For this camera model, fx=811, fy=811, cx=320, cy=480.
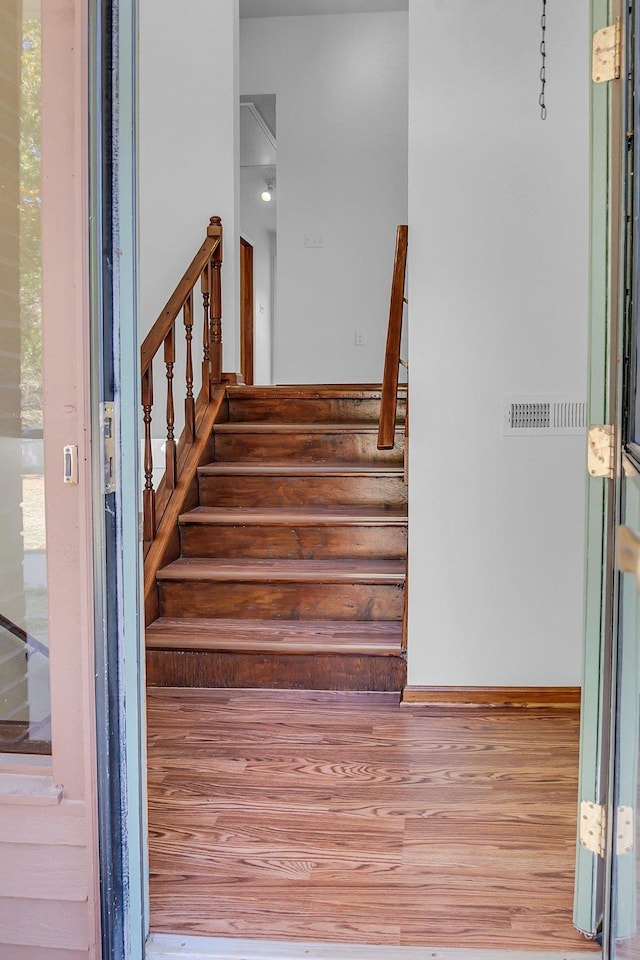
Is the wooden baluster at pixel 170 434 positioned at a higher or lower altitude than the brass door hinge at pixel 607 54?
lower

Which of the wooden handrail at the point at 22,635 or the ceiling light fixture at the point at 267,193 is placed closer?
the wooden handrail at the point at 22,635

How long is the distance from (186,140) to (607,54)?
360cm

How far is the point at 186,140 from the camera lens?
466cm

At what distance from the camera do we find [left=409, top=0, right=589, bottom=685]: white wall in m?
2.69

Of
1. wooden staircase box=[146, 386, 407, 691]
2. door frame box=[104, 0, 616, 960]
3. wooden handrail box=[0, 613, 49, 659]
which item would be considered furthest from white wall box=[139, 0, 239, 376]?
wooden handrail box=[0, 613, 49, 659]

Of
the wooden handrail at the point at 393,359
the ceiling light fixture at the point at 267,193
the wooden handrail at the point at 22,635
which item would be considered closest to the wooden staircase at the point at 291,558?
the wooden handrail at the point at 393,359

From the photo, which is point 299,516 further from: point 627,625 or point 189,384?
point 627,625

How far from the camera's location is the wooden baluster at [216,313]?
4508 millimetres

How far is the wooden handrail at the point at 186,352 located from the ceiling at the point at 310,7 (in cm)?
223

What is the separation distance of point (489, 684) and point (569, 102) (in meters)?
1.99

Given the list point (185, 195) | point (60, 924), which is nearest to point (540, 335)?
point (60, 924)

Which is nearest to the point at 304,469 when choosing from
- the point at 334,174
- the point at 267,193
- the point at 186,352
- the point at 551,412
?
the point at 186,352

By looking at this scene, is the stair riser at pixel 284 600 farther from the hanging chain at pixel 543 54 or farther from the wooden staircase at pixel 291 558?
the hanging chain at pixel 543 54

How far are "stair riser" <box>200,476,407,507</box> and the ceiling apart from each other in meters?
3.86
